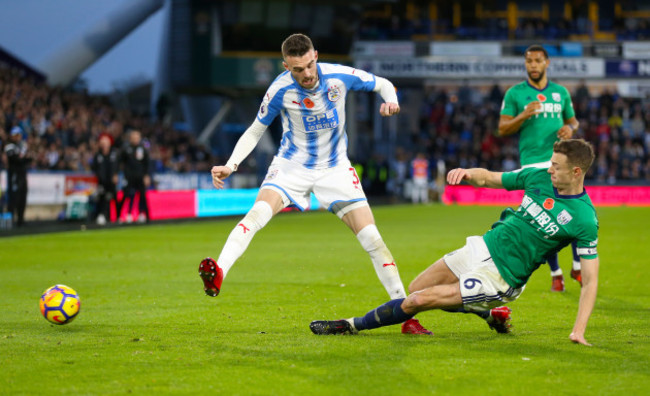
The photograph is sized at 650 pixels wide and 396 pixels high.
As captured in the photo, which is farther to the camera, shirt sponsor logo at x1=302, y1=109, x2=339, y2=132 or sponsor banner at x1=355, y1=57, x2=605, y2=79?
sponsor banner at x1=355, y1=57, x2=605, y2=79

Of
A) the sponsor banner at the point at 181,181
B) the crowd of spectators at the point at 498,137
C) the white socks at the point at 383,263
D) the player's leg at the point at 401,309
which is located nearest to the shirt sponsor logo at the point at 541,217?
the player's leg at the point at 401,309

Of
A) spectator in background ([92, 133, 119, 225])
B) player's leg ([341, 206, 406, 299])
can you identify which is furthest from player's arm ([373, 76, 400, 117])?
spectator in background ([92, 133, 119, 225])

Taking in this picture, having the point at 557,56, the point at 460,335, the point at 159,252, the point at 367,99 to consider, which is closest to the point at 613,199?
the point at 557,56

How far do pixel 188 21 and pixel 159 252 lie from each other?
29.4 m

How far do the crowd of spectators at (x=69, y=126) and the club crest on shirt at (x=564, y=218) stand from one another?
16.8 m

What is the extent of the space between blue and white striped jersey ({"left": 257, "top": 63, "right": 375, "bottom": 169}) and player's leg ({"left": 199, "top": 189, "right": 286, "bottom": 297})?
0.45 metres

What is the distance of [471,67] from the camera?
4272 cm

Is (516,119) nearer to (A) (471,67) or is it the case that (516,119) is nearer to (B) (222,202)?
(B) (222,202)

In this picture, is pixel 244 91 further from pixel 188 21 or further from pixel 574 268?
pixel 574 268

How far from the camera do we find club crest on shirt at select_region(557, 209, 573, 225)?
6055 millimetres

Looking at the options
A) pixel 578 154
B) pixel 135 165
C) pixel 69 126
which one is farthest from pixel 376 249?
pixel 69 126

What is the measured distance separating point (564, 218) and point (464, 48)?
124 ft

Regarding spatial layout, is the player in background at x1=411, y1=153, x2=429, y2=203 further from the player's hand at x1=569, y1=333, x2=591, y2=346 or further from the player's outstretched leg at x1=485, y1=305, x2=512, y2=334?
the player's hand at x1=569, y1=333, x2=591, y2=346

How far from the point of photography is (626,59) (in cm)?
4272
